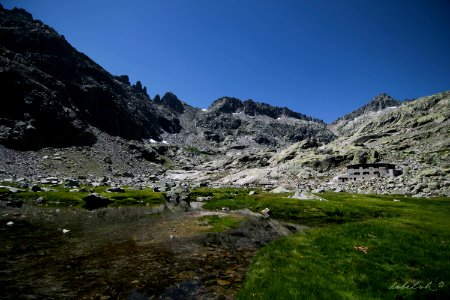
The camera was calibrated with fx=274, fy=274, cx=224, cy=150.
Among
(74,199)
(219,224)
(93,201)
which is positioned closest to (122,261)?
(219,224)

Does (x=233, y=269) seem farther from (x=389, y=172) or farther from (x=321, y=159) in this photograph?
(x=321, y=159)

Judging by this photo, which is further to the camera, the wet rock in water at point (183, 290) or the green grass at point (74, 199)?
the green grass at point (74, 199)

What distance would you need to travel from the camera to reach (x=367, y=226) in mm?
24609

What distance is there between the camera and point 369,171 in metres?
128

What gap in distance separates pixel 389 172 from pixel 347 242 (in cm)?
11906

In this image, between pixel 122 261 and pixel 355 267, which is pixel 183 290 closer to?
pixel 122 261

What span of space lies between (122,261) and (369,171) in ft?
434

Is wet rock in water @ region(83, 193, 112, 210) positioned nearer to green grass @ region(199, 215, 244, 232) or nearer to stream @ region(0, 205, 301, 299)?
stream @ region(0, 205, 301, 299)

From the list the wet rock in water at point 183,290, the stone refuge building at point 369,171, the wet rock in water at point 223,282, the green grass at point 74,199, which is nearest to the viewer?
the wet rock in water at point 183,290

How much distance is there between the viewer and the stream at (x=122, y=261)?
1456 cm

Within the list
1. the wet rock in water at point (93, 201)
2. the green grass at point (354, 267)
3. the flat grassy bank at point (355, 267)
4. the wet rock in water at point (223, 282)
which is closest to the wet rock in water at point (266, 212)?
the flat grassy bank at point (355, 267)

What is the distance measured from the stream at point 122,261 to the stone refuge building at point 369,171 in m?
110

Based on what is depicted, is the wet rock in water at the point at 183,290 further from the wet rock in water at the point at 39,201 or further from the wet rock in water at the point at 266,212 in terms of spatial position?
the wet rock in water at the point at 39,201

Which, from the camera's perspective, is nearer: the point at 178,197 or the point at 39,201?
the point at 39,201
